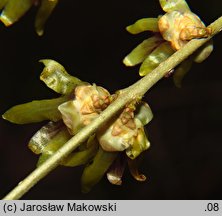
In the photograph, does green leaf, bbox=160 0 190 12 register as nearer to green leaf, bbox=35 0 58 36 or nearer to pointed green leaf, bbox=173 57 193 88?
pointed green leaf, bbox=173 57 193 88

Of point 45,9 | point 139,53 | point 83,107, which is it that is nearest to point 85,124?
point 83,107

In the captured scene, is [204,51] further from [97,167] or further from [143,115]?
[97,167]

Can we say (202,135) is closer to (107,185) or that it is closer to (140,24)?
(107,185)

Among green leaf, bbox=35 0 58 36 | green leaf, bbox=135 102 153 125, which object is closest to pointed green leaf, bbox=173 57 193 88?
green leaf, bbox=135 102 153 125

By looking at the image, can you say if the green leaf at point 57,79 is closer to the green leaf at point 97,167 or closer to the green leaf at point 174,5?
the green leaf at point 97,167

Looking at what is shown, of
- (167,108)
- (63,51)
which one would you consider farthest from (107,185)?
(63,51)
